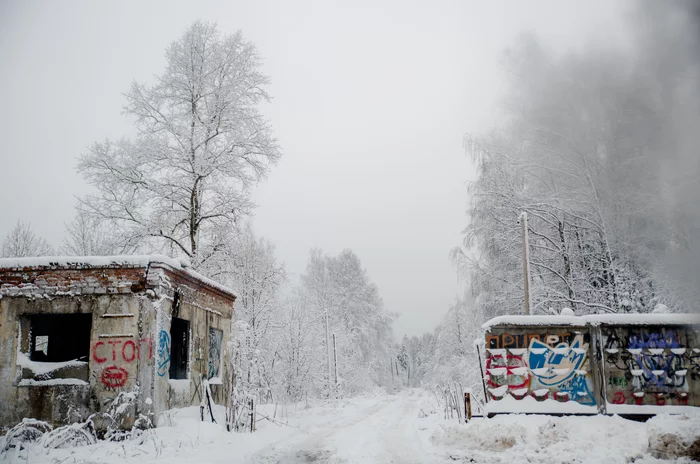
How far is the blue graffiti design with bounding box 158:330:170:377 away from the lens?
421 inches

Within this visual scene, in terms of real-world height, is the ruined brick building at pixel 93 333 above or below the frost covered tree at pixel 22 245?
below

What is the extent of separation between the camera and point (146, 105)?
738 inches

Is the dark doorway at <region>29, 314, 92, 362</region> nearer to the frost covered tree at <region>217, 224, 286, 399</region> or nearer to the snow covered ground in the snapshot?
the snow covered ground

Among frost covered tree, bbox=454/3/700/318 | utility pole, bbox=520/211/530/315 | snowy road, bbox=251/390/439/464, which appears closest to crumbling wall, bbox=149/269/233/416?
snowy road, bbox=251/390/439/464

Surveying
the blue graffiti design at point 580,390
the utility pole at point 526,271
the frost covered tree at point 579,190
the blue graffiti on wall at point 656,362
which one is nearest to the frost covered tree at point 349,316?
the frost covered tree at point 579,190

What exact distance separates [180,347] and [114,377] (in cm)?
371

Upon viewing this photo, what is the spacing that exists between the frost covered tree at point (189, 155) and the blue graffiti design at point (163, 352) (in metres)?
7.45

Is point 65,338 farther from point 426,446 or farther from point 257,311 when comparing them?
point 257,311

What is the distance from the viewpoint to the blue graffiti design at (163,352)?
1069 cm

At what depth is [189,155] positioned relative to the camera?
1864cm

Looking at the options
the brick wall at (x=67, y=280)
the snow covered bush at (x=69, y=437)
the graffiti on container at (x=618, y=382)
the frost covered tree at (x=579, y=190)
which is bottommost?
the snow covered bush at (x=69, y=437)

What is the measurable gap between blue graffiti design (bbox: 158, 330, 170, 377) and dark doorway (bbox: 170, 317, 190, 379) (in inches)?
36.5

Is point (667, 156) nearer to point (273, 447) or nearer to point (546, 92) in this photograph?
point (546, 92)

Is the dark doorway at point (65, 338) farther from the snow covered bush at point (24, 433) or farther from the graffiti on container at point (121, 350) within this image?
the snow covered bush at point (24, 433)
